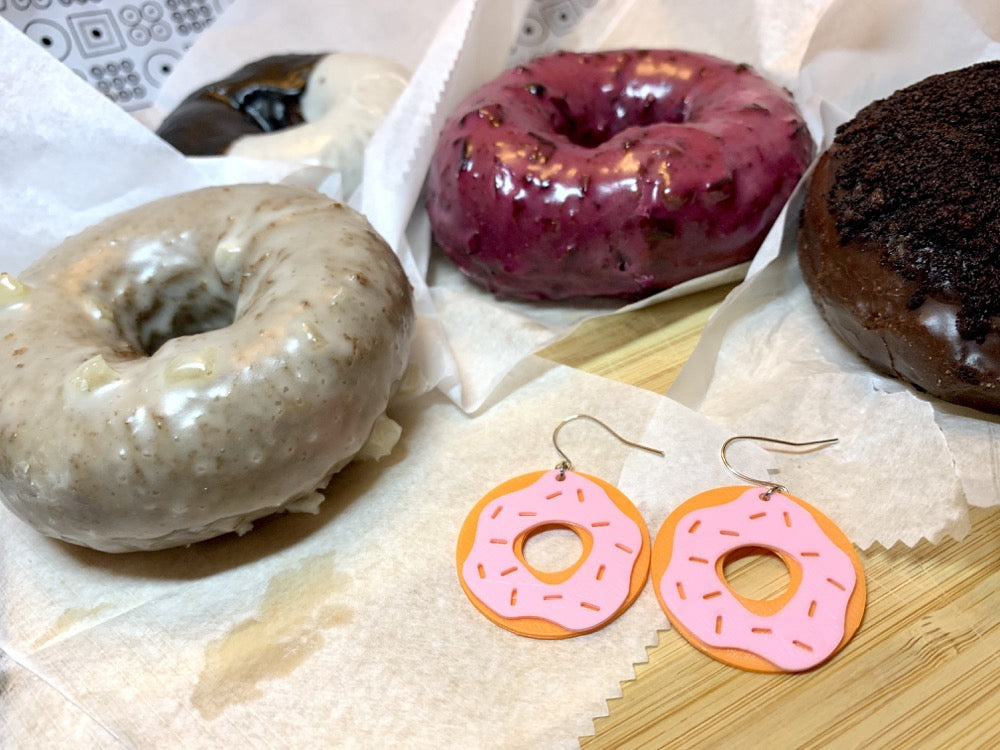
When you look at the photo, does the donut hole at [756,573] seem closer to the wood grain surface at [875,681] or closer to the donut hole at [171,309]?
the wood grain surface at [875,681]

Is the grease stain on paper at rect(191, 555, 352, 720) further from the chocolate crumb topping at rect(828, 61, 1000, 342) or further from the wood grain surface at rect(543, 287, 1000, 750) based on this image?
the chocolate crumb topping at rect(828, 61, 1000, 342)

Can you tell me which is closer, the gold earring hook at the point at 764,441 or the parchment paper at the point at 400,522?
the parchment paper at the point at 400,522

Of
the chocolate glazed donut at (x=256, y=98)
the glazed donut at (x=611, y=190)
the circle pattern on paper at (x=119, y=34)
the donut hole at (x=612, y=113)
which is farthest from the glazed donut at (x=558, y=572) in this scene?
the circle pattern on paper at (x=119, y=34)

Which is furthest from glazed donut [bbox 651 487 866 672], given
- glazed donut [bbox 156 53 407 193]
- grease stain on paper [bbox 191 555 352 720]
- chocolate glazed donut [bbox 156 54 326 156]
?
chocolate glazed donut [bbox 156 54 326 156]

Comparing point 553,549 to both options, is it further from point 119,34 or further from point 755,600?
point 119,34

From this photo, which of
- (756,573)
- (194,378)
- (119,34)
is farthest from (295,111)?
(756,573)

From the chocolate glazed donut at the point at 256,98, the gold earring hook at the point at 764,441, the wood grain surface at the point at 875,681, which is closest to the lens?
the wood grain surface at the point at 875,681

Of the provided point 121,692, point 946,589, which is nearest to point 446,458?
point 121,692
